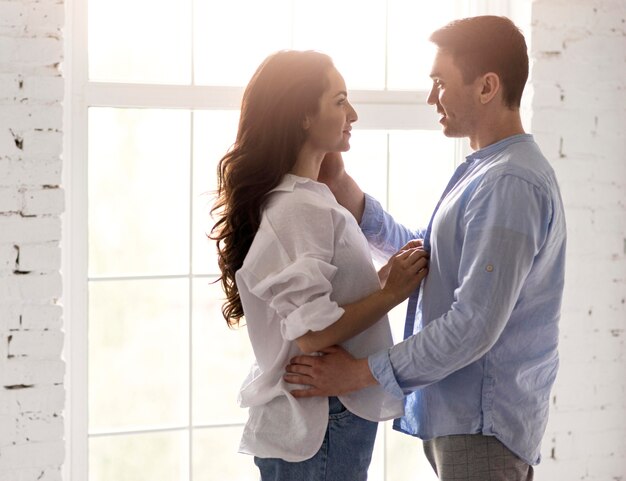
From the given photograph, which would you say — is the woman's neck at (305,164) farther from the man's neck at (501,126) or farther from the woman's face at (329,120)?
the man's neck at (501,126)

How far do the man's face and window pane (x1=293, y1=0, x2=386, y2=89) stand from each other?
3.23 feet

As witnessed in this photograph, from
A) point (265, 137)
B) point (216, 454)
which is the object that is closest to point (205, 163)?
point (265, 137)

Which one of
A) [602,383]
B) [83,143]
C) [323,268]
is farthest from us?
[602,383]

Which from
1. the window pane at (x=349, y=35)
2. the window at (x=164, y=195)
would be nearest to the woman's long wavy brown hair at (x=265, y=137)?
the window at (x=164, y=195)

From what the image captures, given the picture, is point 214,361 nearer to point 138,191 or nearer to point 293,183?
point 138,191

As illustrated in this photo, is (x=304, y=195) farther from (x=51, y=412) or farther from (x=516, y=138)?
(x=51, y=412)

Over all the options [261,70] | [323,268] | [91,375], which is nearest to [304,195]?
[323,268]

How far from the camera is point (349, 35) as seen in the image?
10.4 feet

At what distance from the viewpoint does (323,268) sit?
2.02 meters

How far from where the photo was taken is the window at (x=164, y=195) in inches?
116

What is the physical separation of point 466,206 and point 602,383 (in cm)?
147

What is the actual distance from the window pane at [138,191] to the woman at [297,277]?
84 centimetres

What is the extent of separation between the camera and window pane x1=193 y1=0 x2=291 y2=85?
302 cm

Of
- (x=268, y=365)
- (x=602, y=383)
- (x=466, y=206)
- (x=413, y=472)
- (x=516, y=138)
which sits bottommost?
(x=413, y=472)
